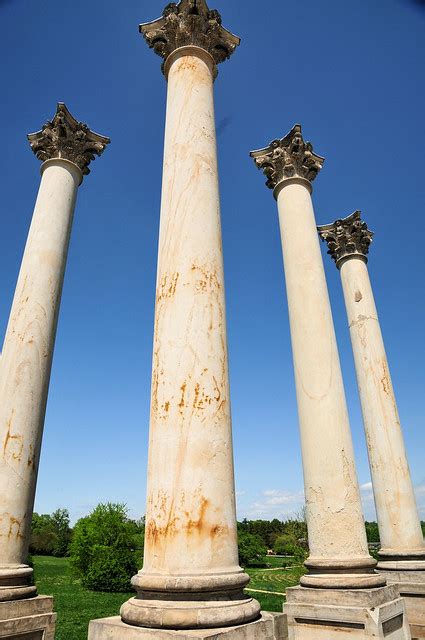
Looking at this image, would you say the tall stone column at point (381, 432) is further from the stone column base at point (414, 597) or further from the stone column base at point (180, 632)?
the stone column base at point (180, 632)

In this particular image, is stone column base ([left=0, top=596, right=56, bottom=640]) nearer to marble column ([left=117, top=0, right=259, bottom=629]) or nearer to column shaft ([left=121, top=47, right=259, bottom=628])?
marble column ([left=117, top=0, right=259, bottom=629])

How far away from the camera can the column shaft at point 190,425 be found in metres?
28.5

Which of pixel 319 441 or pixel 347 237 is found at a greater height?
pixel 347 237

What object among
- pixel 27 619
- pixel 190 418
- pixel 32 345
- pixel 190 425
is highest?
pixel 32 345

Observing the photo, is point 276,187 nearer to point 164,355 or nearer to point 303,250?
point 303,250

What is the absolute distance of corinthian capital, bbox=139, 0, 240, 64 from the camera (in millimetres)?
54969

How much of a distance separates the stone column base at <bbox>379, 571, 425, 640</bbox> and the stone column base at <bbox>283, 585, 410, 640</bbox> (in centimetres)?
2133

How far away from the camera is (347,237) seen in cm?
10119

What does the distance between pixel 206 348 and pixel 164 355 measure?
3353 mm

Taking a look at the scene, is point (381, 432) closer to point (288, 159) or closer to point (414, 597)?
point (414, 597)

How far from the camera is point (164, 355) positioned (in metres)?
35.8

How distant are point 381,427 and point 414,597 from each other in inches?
1044

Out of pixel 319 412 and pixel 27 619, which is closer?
pixel 27 619

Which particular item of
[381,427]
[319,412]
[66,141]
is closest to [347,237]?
[381,427]
